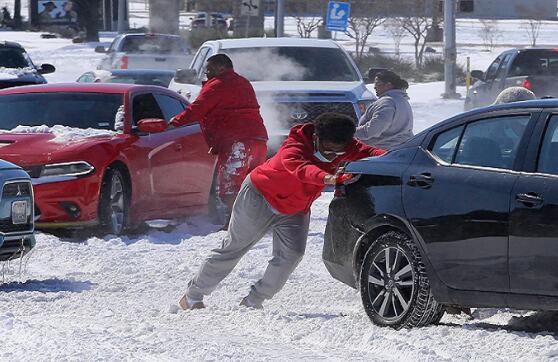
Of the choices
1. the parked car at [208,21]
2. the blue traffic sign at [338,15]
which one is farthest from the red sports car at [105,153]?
the parked car at [208,21]

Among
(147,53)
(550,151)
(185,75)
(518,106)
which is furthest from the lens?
(147,53)

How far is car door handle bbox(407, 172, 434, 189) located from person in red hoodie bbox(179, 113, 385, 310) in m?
0.46

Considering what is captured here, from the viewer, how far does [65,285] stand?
1041 centimetres

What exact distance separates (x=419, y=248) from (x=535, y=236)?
84cm

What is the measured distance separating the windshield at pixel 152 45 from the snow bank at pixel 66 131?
18509mm

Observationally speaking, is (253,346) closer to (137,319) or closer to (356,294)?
(137,319)

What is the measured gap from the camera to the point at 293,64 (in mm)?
18484

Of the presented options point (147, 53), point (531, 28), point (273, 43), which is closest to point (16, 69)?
point (147, 53)

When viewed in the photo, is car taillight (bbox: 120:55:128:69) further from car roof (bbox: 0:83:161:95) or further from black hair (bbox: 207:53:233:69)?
black hair (bbox: 207:53:233:69)

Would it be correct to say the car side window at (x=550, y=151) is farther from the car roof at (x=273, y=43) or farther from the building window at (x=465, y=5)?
the building window at (x=465, y=5)

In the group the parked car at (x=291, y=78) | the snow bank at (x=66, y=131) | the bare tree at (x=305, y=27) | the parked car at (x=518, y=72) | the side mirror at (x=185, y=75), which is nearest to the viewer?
the snow bank at (x=66, y=131)

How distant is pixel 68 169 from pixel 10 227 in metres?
2.60

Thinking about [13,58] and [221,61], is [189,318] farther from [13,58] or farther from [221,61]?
[13,58]

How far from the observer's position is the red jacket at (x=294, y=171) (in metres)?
8.43
